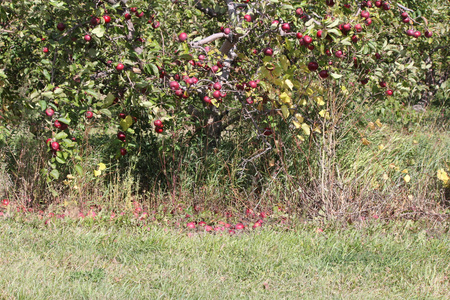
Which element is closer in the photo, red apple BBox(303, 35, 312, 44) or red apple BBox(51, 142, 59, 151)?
red apple BBox(303, 35, 312, 44)

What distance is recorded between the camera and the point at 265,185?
14.9ft

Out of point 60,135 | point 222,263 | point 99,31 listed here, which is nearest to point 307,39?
point 99,31

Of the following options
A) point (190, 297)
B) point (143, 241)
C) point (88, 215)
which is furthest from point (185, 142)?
point (190, 297)

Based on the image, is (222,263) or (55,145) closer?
(222,263)

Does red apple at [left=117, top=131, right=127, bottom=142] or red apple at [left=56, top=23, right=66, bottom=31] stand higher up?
red apple at [left=56, top=23, right=66, bottom=31]

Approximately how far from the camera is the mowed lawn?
276 cm

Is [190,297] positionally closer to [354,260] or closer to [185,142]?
[354,260]

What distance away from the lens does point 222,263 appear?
3.11m

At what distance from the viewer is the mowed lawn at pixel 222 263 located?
2.76 m

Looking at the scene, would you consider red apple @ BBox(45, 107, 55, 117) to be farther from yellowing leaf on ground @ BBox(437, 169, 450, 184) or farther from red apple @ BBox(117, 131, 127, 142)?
yellowing leaf on ground @ BBox(437, 169, 450, 184)

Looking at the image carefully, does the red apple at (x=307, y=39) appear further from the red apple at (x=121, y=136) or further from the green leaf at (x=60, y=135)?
the green leaf at (x=60, y=135)

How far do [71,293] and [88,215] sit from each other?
138 cm

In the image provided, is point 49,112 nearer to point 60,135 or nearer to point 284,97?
point 60,135

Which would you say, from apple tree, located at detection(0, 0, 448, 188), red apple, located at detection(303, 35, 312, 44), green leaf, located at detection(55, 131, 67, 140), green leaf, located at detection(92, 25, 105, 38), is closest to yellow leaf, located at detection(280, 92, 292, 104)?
apple tree, located at detection(0, 0, 448, 188)
